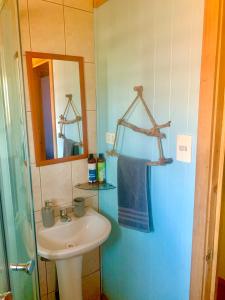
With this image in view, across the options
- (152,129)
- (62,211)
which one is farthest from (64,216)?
(152,129)

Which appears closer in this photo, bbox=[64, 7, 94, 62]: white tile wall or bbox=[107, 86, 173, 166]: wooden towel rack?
bbox=[107, 86, 173, 166]: wooden towel rack

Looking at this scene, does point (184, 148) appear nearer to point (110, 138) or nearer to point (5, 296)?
point (110, 138)

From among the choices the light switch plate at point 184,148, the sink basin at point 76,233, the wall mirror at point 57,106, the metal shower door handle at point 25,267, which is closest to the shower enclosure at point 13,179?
the metal shower door handle at point 25,267

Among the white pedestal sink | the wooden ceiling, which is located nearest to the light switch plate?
the white pedestal sink

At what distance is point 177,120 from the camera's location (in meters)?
1.25

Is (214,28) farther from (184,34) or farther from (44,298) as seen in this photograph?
(44,298)

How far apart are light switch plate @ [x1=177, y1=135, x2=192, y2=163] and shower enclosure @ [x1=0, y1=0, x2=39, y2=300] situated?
2.45 ft

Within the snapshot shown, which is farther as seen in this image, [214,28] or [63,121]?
[63,121]

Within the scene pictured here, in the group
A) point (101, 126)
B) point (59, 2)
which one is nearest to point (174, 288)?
point (101, 126)

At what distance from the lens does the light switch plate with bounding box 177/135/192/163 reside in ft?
3.95

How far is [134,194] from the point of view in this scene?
1.52 meters

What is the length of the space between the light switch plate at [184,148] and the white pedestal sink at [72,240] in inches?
27.2

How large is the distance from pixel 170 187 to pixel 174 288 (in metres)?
0.61

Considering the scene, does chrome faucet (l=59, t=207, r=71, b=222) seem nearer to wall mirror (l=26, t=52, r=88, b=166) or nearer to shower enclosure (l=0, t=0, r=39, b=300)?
wall mirror (l=26, t=52, r=88, b=166)
